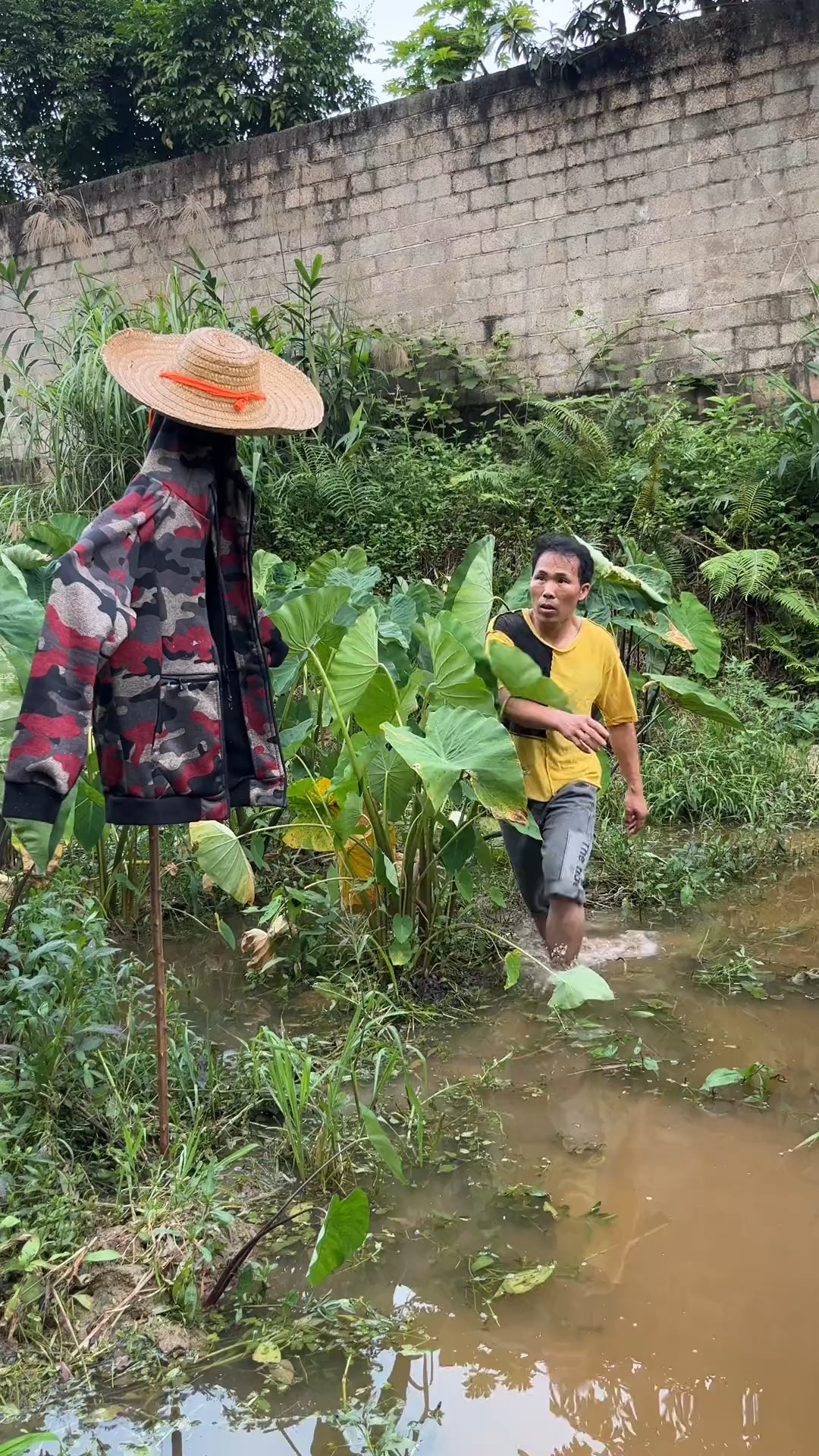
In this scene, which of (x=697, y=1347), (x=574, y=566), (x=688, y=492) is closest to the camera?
(x=697, y=1347)

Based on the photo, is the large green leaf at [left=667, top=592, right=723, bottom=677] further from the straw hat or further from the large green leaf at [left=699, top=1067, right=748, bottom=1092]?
the straw hat

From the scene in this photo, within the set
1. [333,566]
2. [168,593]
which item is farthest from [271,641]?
[333,566]

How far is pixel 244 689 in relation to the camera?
240cm

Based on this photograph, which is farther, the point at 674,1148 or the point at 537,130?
the point at 537,130

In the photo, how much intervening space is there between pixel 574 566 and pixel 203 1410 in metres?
2.21

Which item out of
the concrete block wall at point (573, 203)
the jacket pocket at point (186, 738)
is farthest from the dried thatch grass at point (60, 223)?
the jacket pocket at point (186, 738)

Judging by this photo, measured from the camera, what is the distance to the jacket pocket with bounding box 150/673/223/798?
7.03ft

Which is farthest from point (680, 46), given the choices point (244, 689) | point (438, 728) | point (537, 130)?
point (244, 689)

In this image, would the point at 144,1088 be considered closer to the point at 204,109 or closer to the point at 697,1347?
the point at 697,1347

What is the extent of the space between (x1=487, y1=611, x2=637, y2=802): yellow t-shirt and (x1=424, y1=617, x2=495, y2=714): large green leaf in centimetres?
19

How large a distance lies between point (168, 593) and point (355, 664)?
1.09 meters

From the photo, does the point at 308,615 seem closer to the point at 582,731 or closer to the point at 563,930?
the point at 582,731

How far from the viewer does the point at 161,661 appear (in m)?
2.13

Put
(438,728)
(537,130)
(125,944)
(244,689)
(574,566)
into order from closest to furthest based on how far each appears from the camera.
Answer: (244,689) → (438,728) → (574,566) → (125,944) → (537,130)
